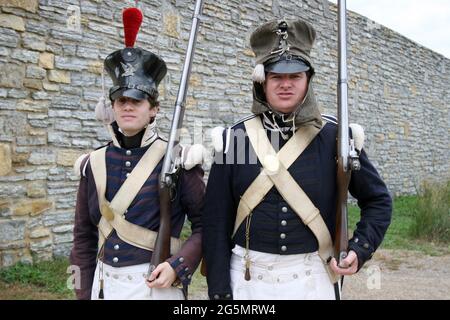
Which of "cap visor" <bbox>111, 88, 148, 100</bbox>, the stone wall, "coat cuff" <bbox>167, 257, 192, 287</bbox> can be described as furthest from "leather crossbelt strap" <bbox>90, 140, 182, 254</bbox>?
the stone wall

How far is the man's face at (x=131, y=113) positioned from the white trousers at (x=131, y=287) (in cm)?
60

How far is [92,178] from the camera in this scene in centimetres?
228

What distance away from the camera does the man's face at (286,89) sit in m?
2.03

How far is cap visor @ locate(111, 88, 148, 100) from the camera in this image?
7.09 ft

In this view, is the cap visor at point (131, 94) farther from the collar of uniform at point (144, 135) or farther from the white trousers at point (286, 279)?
the white trousers at point (286, 279)

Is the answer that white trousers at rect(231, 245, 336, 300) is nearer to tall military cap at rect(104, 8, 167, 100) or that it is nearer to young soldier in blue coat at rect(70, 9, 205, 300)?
young soldier in blue coat at rect(70, 9, 205, 300)

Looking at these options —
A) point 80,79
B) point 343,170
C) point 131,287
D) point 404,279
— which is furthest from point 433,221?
point 131,287

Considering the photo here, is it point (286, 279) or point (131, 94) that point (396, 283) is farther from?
point (131, 94)

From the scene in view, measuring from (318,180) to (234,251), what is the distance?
0.46 m

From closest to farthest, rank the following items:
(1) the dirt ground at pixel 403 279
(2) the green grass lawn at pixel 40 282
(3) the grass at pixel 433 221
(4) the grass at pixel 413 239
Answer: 1. (2) the green grass lawn at pixel 40 282
2. (1) the dirt ground at pixel 403 279
3. (4) the grass at pixel 413 239
4. (3) the grass at pixel 433 221

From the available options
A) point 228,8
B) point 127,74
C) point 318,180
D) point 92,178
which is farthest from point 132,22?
point 228,8

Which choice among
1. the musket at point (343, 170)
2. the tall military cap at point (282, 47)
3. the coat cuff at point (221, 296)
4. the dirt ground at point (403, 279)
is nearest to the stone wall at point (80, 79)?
the dirt ground at point (403, 279)

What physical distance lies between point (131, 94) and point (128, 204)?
0.47 meters
